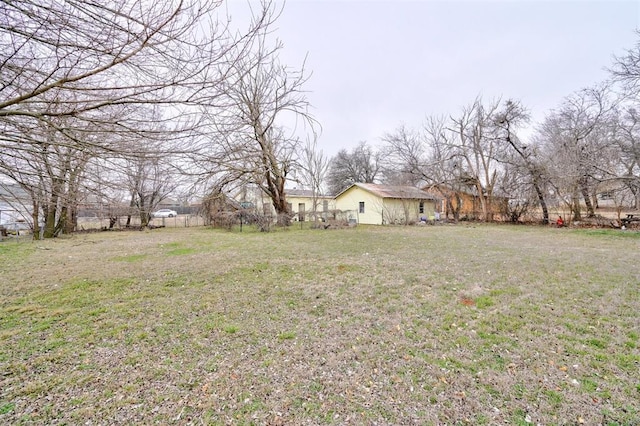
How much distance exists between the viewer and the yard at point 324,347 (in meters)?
1.95

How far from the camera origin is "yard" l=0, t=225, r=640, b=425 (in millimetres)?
1946

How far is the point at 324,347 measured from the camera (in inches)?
110

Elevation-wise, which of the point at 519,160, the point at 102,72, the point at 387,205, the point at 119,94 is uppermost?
the point at 519,160

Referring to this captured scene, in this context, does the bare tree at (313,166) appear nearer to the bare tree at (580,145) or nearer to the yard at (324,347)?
the yard at (324,347)

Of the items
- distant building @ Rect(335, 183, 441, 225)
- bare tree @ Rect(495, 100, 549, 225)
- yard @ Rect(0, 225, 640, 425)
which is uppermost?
bare tree @ Rect(495, 100, 549, 225)

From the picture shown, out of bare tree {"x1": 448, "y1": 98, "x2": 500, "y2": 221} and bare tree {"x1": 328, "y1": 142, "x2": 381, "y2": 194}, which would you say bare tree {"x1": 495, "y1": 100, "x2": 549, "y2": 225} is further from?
bare tree {"x1": 328, "y1": 142, "x2": 381, "y2": 194}

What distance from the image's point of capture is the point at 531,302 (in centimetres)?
388

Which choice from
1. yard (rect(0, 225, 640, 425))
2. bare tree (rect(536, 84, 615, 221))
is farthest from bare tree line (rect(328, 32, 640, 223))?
yard (rect(0, 225, 640, 425))

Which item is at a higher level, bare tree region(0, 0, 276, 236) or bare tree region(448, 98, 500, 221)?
bare tree region(448, 98, 500, 221)

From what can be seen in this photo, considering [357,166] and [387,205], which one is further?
[357,166]

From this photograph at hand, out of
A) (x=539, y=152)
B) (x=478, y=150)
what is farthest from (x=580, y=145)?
(x=478, y=150)

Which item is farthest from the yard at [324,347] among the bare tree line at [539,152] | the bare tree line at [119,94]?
the bare tree line at [539,152]

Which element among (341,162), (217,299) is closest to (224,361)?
(217,299)

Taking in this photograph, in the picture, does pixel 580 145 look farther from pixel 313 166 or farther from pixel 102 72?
pixel 102 72
